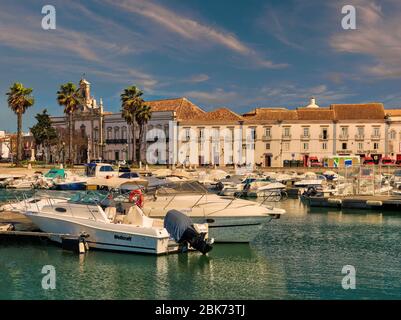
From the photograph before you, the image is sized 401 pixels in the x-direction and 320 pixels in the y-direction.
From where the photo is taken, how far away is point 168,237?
21.4m

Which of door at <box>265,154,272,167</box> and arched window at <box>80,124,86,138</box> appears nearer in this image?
door at <box>265,154,272,167</box>

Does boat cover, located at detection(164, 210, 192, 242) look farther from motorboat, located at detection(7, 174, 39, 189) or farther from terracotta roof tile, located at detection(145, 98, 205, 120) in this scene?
terracotta roof tile, located at detection(145, 98, 205, 120)

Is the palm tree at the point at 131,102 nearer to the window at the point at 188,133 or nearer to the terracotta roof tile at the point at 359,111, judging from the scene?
the window at the point at 188,133

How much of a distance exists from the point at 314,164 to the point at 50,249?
2568 inches

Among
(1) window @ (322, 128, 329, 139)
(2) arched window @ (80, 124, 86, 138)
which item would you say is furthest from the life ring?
(2) arched window @ (80, 124, 86, 138)

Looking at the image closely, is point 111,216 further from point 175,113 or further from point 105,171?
point 175,113

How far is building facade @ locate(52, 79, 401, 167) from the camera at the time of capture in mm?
83625

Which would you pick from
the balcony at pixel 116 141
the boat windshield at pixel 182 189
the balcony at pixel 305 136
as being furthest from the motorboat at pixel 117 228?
the balcony at pixel 116 141

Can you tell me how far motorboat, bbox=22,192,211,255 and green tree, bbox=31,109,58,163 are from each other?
7914 cm

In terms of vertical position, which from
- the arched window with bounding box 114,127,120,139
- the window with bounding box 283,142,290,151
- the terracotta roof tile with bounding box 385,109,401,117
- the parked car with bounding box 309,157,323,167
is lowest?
the parked car with bounding box 309,157,323,167

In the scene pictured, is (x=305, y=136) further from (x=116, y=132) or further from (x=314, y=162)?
(x=116, y=132)
